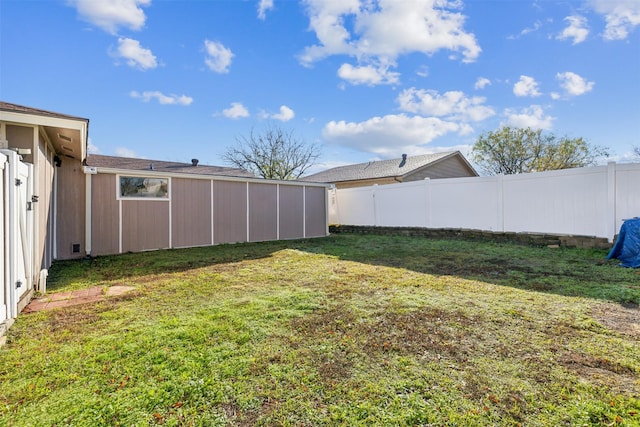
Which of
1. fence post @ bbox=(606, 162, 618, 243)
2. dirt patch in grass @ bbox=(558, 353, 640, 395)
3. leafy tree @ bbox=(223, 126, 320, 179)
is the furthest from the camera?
leafy tree @ bbox=(223, 126, 320, 179)

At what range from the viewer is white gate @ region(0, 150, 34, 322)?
2811 millimetres

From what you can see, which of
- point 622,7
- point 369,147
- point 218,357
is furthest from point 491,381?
point 369,147

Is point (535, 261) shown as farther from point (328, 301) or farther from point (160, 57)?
point (160, 57)

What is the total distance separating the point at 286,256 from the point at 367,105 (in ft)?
40.0

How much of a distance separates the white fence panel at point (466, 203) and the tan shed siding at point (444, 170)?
6.46m

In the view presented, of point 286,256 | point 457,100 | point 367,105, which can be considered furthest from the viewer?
point 367,105

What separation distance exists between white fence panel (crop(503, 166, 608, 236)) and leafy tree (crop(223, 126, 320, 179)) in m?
16.1

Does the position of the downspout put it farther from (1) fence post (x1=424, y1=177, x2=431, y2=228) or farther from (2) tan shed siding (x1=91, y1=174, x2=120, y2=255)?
(1) fence post (x1=424, y1=177, x2=431, y2=228)

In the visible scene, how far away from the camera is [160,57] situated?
1064 centimetres

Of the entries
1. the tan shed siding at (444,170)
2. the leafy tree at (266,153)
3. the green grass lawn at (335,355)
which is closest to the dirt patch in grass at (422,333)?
the green grass lawn at (335,355)

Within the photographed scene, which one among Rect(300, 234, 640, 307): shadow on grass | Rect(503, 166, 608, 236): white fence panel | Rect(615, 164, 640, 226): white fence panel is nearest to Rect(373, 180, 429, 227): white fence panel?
Rect(300, 234, 640, 307): shadow on grass

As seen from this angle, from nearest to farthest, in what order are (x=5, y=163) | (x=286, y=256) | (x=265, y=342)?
(x=265, y=342)
(x=5, y=163)
(x=286, y=256)

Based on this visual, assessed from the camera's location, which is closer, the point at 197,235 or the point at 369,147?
the point at 197,235

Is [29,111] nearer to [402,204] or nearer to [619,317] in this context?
[619,317]
